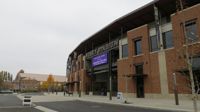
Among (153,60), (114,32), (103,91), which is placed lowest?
(103,91)

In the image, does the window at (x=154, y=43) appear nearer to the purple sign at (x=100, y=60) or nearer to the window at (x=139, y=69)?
the window at (x=139, y=69)

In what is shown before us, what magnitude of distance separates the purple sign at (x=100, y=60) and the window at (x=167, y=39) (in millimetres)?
17815

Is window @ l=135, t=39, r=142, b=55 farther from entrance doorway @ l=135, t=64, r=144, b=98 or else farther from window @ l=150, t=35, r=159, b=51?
window @ l=150, t=35, r=159, b=51

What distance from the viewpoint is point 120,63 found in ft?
162

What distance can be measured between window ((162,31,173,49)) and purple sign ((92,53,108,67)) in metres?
17.8

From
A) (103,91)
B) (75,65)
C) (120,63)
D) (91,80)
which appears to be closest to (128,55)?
(120,63)

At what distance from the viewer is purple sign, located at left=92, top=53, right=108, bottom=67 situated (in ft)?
183

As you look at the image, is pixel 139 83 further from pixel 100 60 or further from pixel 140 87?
pixel 100 60

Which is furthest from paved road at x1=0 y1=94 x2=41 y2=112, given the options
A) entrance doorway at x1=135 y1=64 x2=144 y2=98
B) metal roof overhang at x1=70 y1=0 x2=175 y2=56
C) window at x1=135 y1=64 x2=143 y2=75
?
metal roof overhang at x1=70 y1=0 x2=175 y2=56

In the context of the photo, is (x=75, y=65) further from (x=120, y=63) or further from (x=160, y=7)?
(x=160, y=7)

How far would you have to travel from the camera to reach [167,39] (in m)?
39.3

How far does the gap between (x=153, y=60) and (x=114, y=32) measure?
16400 mm

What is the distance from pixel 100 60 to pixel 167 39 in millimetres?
21519

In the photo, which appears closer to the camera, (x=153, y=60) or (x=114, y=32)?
(x=153, y=60)
